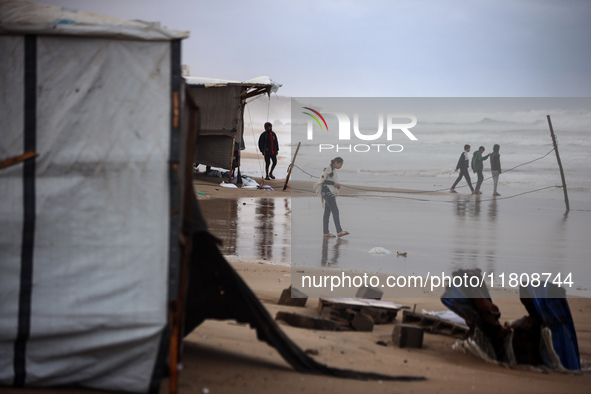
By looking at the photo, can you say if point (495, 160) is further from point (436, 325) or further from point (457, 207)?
point (436, 325)

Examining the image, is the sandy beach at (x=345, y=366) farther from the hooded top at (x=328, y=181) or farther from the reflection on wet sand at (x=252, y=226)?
the hooded top at (x=328, y=181)

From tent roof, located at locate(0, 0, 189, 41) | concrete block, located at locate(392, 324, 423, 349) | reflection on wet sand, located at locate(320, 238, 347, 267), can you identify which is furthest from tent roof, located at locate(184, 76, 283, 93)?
tent roof, located at locate(0, 0, 189, 41)

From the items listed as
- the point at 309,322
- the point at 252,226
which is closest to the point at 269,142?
the point at 252,226

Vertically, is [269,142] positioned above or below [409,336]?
above

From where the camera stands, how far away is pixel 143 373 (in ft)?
10.5

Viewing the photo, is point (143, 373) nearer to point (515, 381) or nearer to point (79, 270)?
point (79, 270)

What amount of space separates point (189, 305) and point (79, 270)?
0.92 m

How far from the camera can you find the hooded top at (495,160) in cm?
1812

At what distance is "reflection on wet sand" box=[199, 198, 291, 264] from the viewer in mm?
9172

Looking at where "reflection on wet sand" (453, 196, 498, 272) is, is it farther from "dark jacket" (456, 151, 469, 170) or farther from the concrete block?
the concrete block

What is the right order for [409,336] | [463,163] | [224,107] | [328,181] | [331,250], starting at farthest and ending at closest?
[224,107] < [463,163] < [328,181] < [331,250] < [409,336]

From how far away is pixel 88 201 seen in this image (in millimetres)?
3168

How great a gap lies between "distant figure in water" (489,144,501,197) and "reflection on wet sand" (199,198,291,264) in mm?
6441

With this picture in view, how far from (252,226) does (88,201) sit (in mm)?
8290
